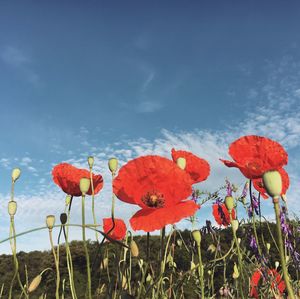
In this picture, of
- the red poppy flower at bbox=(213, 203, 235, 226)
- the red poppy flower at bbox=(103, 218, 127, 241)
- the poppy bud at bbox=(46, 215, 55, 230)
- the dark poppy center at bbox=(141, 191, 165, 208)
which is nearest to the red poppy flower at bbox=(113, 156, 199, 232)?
the dark poppy center at bbox=(141, 191, 165, 208)

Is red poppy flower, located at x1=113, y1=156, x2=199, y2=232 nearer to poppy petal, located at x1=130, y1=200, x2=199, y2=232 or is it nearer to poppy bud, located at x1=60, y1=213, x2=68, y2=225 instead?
poppy petal, located at x1=130, y1=200, x2=199, y2=232

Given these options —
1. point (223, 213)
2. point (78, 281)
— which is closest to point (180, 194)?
point (223, 213)

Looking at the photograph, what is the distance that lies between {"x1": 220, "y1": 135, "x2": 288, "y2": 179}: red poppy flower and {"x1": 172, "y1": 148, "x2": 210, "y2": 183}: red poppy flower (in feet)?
0.40

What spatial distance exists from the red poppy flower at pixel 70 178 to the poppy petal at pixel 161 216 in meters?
0.69

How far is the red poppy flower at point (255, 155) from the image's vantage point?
1.85 meters

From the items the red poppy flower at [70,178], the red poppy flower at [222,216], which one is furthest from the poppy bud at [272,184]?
the red poppy flower at [222,216]

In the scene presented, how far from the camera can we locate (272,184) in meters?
0.98

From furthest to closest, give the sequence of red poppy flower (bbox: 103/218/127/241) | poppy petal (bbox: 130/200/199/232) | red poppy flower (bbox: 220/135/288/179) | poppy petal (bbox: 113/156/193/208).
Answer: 1. red poppy flower (bbox: 103/218/127/241)
2. red poppy flower (bbox: 220/135/288/179)
3. poppy petal (bbox: 113/156/193/208)
4. poppy petal (bbox: 130/200/199/232)

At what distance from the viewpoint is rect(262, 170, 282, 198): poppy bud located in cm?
97

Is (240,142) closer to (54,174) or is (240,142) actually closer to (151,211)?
(151,211)

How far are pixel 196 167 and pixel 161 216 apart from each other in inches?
24.1

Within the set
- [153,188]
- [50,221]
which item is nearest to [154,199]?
[153,188]

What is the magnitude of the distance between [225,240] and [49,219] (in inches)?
289

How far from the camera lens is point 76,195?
2.21 meters
